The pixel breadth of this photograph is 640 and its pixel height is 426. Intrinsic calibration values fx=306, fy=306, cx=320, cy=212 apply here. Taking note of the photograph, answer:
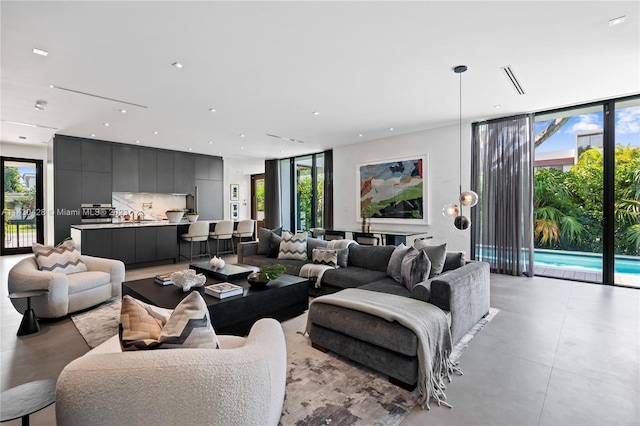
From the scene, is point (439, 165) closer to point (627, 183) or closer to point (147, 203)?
point (627, 183)

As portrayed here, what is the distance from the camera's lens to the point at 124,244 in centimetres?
605

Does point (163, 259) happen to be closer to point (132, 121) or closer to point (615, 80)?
point (132, 121)

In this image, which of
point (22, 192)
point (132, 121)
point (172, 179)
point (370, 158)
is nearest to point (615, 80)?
point (370, 158)

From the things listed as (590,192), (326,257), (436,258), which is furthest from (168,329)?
(590,192)

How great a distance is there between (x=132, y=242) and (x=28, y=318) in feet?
10.6

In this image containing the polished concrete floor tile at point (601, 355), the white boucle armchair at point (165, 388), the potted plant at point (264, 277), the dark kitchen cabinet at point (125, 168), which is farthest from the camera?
the dark kitchen cabinet at point (125, 168)

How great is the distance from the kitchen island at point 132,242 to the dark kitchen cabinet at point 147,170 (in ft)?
5.37

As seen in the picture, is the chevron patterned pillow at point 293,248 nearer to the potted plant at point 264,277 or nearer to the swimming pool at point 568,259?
the potted plant at point 264,277

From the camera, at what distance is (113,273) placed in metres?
4.03

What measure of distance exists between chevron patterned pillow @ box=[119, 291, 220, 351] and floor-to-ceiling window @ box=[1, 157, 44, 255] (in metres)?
9.65

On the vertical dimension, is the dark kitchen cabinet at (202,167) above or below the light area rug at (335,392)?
above

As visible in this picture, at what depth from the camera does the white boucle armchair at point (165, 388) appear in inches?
40.5

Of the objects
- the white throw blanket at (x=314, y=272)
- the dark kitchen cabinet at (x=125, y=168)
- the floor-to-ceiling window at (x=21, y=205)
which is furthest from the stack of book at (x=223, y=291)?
the floor-to-ceiling window at (x=21, y=205)

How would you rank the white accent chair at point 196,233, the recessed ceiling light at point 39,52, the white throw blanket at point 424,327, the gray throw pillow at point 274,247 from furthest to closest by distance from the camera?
the white accent chair at point 196,233
the gray throw pillow at point 274,247
the recessed ceiling light at point 39,52
the white throw blanket at point 424,327
